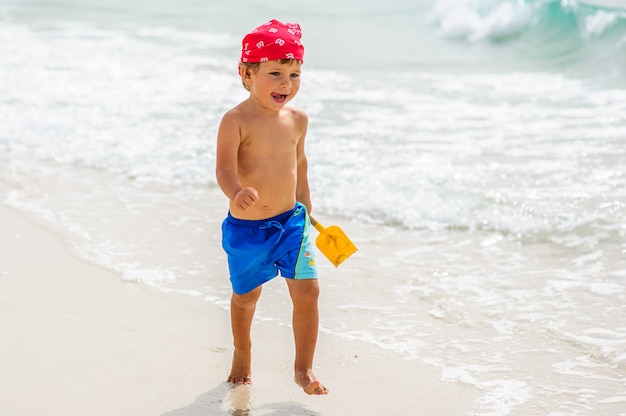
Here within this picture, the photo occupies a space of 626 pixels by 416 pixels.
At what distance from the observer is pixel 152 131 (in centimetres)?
799

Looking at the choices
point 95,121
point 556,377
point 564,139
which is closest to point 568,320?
point 556,377

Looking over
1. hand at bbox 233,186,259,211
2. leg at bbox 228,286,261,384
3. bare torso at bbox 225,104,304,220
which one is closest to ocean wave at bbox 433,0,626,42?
bare torso at bbox 225,104,304,220

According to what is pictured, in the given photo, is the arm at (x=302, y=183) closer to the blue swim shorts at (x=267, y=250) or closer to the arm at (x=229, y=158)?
the blue swim shorts at (x=267, y=250)

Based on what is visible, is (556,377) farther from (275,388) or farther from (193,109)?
(193,109)

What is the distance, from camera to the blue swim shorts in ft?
10.9

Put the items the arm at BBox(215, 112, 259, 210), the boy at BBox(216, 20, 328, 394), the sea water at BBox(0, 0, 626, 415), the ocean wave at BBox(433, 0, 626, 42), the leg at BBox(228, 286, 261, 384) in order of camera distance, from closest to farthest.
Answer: the arm at BBox(215, 112, 259, 210)
the boy at BBox(216, 20, 328, 394)
the leg at BBox(228, 286, 261, 384)
the sea water at BBox(0, 0, 626, 415)
the ocean wave at BBox(433, 0, 626, 42)

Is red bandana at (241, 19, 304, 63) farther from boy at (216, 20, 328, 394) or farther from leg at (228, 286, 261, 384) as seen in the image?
leg at (228, 286, 261, 384)

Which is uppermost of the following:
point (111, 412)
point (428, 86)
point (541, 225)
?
point (428, 86)

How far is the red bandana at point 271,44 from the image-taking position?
3207mm

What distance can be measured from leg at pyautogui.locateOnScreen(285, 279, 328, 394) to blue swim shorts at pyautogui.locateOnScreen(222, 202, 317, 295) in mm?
40

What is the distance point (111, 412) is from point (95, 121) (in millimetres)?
5467

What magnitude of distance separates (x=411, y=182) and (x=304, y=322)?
128 inches

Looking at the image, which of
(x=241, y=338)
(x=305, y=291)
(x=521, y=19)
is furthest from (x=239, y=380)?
(x=521, y=19)

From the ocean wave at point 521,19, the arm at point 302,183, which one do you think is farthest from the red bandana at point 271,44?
the ocean wave at point 521,19
